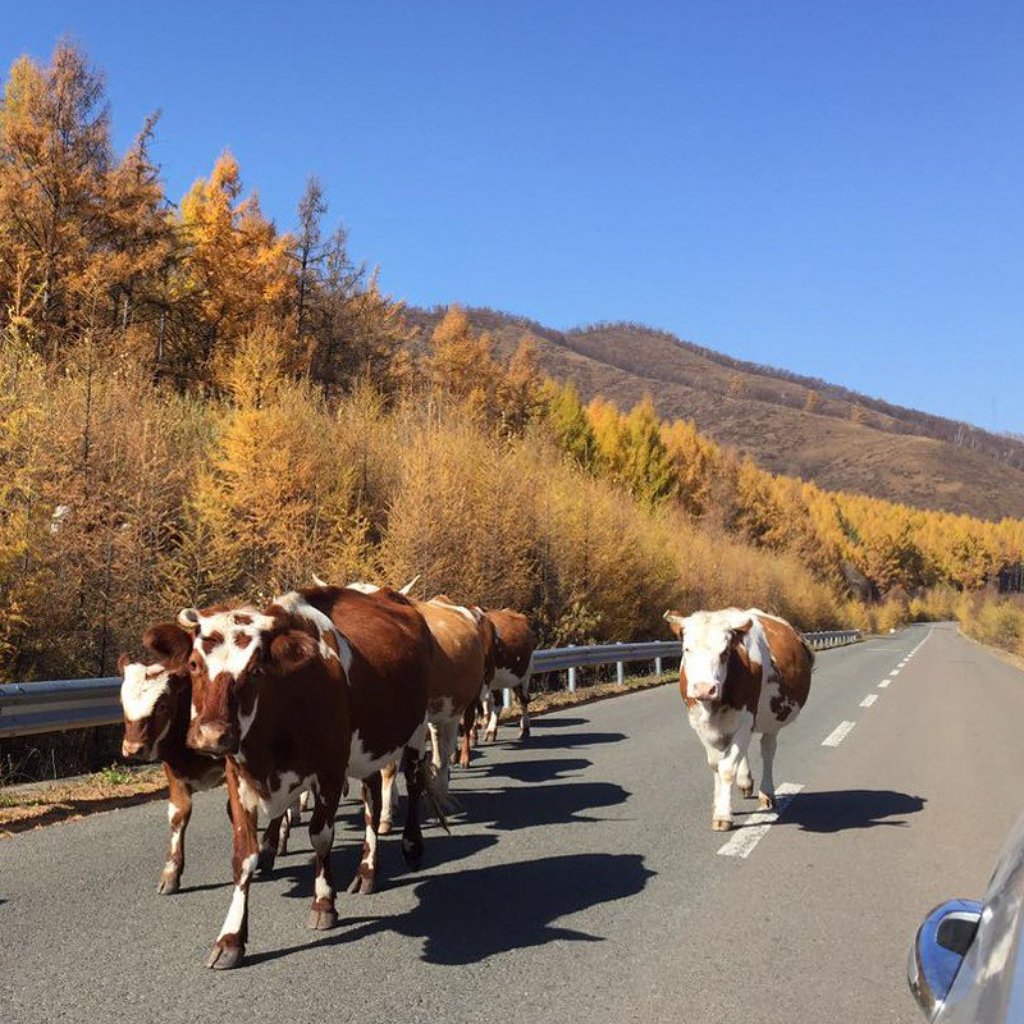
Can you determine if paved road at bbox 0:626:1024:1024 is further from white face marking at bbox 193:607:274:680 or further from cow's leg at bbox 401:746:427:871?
white face marking at bbox 193:607:274:680

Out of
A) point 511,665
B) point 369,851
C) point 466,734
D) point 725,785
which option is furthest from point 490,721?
point 369,851

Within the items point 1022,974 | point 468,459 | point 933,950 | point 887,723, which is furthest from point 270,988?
point 468,459

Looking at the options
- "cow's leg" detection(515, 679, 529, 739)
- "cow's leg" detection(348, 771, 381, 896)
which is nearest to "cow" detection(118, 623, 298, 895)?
"cow's leg" detection(348, 771, 381, 896)

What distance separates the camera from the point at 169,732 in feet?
16.6

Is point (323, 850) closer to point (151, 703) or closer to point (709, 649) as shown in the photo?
point (151, 703)

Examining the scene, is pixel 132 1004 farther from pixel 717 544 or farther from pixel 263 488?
pixel 717 544

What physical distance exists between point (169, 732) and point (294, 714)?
1.20 metres

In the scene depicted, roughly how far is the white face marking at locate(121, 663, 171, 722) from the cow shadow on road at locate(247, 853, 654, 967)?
1.49 meters

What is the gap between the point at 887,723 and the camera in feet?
46.9

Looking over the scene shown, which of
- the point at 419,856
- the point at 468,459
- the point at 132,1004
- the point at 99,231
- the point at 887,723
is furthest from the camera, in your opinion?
the point at 99,231

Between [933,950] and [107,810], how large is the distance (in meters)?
6.73

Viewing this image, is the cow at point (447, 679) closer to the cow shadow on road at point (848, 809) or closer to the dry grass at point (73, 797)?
the dry grass at point (73, 797)

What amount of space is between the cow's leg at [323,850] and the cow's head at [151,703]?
1.06 meters

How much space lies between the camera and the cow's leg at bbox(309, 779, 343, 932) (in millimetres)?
4477
